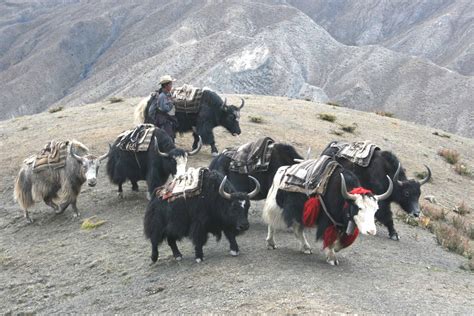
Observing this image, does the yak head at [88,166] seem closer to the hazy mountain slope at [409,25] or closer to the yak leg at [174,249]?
the yak leg at [174,249]

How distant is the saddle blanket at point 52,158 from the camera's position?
938cm

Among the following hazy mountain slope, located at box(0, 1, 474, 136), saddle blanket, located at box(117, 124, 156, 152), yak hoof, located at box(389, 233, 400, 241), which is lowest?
hazy mountain slope, located at box(0, 1, 474, 136)

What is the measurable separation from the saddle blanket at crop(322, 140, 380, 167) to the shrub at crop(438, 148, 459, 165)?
772 centimetres

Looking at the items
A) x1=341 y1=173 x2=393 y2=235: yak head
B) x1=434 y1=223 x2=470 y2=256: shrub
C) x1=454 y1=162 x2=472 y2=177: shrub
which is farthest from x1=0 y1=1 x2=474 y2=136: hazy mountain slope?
x1=341 y1=173 x2=393 y2=235: yak head

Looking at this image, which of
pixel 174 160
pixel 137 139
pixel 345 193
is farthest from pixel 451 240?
pixel 137 139

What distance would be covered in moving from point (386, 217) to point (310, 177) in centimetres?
219

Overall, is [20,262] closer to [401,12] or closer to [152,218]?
[152,218]

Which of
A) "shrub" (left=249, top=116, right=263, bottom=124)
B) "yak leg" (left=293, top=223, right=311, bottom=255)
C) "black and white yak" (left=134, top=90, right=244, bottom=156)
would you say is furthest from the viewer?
"shrub" (left=249, top=116, right=263, bottom=124)

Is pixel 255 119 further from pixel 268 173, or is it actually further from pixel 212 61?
pixel 212 61

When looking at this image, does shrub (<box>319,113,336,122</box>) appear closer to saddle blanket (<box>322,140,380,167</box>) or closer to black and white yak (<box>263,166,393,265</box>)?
saddle blanket (<box>322,140,380,167</box>)

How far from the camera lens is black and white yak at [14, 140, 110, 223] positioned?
9.25 meters

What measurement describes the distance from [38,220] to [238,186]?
12.6ft

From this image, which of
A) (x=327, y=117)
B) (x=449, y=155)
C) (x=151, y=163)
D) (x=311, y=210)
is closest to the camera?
(x=311, y=210)

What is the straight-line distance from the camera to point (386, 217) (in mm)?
8250
